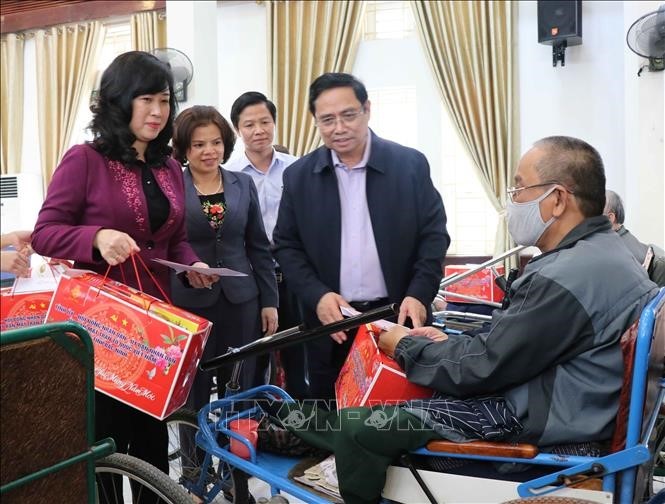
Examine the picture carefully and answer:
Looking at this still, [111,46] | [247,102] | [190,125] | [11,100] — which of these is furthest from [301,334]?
[11,100]

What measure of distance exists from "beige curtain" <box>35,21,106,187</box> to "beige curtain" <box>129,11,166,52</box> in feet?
1.85

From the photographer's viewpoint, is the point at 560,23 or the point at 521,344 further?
the point at 560,23

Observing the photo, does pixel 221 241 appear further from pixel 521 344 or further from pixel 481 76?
pixel 481 76

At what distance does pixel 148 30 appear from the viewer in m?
7.11

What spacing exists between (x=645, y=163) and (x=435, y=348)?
3974 millimetres

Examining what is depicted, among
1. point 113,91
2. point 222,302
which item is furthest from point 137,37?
point 113,91

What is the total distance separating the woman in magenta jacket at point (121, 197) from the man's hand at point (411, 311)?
0.58 metres

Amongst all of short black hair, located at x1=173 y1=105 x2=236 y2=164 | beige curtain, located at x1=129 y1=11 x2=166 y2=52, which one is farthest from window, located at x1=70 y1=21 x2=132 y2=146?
short black hair, located at x1=173 y1=105 x2=236 y2=164

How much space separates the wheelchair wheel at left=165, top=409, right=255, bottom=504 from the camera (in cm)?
205

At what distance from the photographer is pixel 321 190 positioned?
2166 mm

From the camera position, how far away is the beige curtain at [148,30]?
7062mm

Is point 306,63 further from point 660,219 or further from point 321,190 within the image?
point 321,190

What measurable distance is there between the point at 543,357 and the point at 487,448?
21 centimetres

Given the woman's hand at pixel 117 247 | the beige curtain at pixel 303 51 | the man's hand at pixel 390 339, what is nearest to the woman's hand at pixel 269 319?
the man's hand at pixel 390 339
